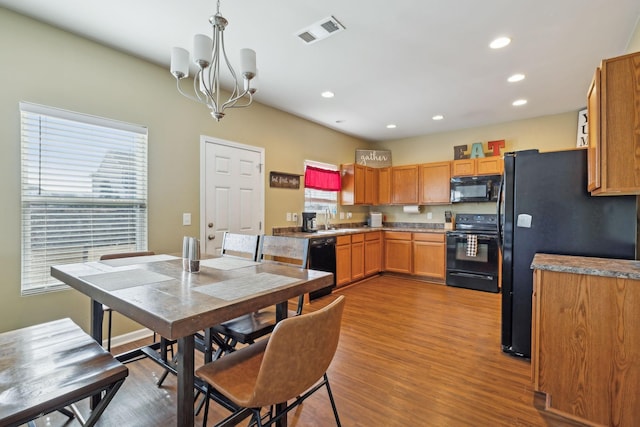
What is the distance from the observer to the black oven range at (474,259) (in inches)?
171

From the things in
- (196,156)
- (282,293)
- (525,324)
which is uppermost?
(196,156)

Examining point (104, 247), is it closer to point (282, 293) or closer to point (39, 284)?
point (39, 284)

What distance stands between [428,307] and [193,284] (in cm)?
311

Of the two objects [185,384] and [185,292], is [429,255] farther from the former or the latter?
[185,384]

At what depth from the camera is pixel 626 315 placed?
61.4 inches

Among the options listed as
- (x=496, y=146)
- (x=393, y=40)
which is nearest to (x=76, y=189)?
(x=393, y=40)

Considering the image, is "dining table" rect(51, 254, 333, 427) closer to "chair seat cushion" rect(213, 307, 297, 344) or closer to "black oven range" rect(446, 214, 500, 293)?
"chair seat cushion" rect(213, 307, 297, 344)

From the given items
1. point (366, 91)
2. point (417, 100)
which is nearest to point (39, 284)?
point (366, 91)

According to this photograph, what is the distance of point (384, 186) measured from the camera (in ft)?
19.2

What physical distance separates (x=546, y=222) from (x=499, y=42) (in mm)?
1585

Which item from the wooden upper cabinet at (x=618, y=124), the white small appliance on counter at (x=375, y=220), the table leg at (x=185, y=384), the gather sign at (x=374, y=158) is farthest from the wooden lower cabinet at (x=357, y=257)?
the table leg at (x=185, y=384)

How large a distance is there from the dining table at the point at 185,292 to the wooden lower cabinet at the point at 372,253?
327 cm

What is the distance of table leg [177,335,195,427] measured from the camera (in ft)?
3.69

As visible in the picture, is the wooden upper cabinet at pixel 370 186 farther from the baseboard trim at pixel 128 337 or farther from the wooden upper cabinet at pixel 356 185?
the baseboard trim at pixel 128 337
